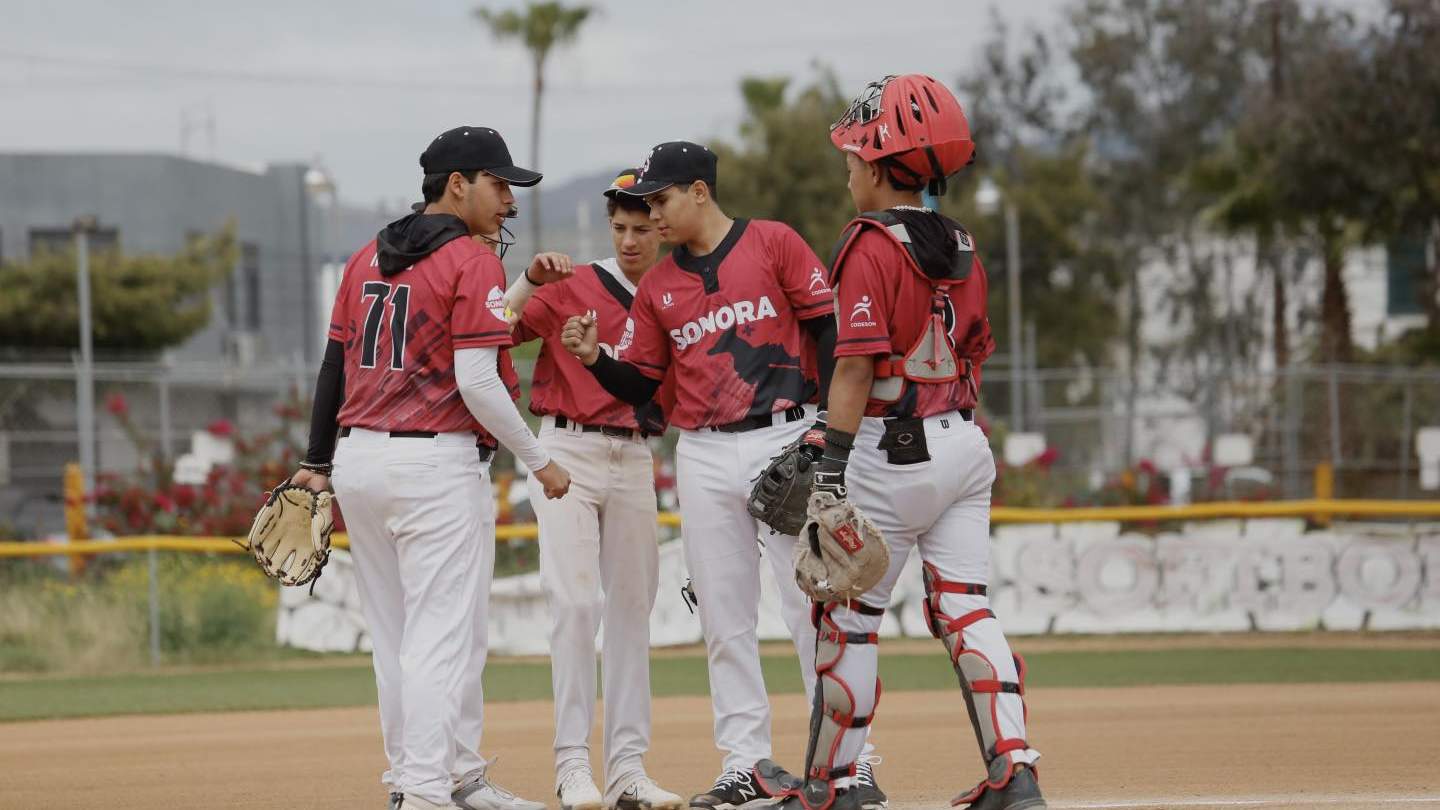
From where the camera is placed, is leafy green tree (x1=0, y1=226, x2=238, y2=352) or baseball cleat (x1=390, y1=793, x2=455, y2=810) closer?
baseball cleat (x1=390, y1=793, x2=455, y2=810)

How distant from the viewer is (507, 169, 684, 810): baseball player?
6.88 m

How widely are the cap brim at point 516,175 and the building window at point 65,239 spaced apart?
28585 mm

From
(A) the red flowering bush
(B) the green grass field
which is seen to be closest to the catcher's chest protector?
(B) the green grass field

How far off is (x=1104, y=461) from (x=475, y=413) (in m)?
22.2

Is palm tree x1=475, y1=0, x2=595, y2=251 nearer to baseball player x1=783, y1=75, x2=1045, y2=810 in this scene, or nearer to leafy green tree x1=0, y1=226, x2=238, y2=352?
leafy green tree x1=0, y1=226, x2=238, y2=352

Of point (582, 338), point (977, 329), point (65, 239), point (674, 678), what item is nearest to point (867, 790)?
point (977, 329)

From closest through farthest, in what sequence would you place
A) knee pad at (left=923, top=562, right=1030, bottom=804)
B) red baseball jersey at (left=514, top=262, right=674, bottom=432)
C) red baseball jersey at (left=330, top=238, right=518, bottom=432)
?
1. knee pad at (left=923, top=562, right=1030, bottom=804)
2. red baseball jersey at (left=330, top=238, right=518, bottom=432)
3. red baseball jersey at (left=514, top=262, right=674, bottom=432)

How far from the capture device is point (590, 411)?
6.97 metres

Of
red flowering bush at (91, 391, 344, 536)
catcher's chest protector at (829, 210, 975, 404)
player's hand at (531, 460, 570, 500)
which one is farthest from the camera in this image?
red flowering bush at (91, 391, 344, 536)

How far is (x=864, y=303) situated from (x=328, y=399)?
219 cm

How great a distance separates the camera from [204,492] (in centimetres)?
1730

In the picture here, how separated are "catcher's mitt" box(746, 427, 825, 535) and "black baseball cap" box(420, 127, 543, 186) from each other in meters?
1.53

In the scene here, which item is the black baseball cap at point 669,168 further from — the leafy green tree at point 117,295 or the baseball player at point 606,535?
the leafy green tree at point 117,295

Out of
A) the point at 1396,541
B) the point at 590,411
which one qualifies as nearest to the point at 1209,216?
the point at 1396,541
